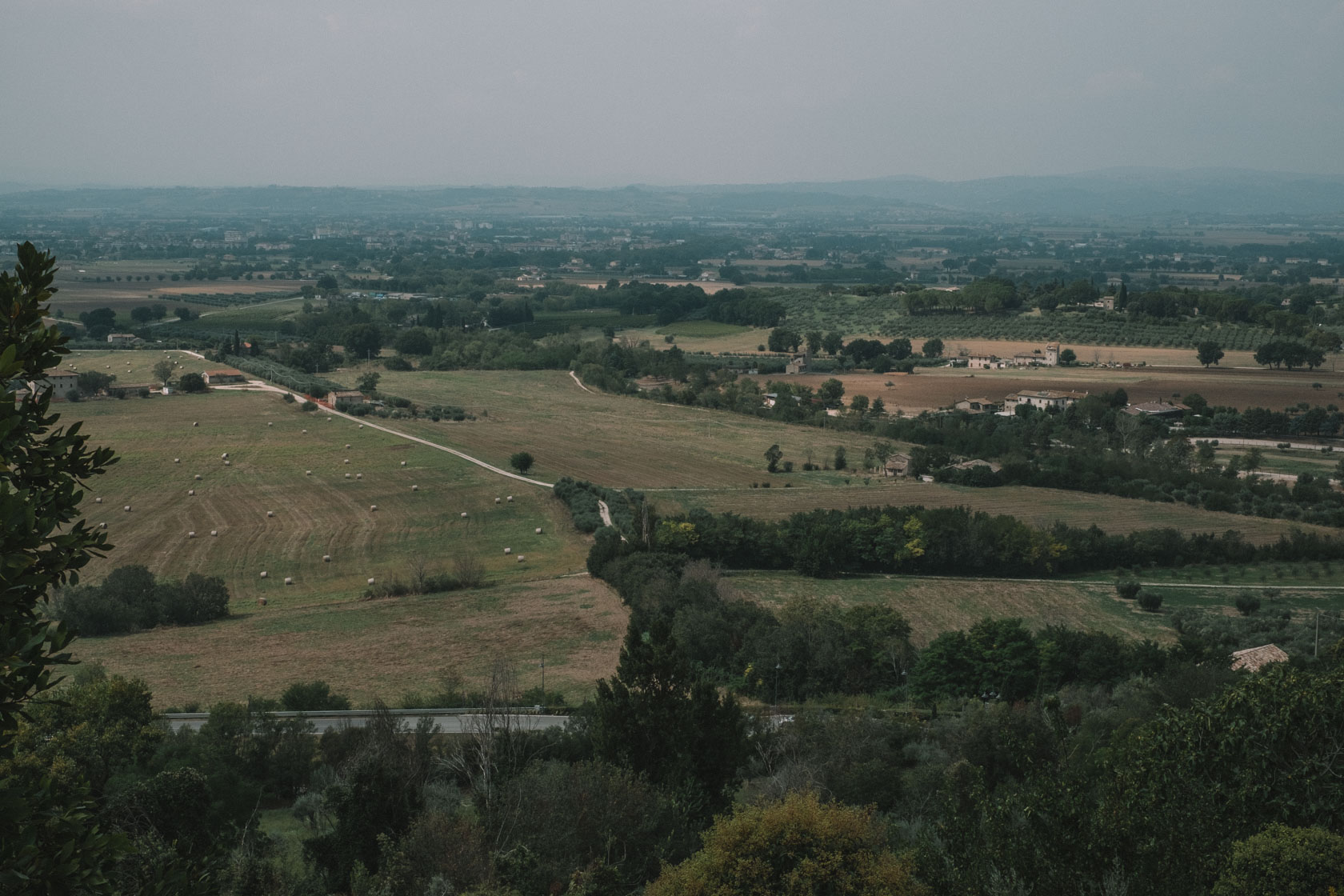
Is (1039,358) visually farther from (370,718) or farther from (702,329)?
(370,718)

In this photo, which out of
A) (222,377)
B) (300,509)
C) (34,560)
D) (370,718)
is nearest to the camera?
(34,560)

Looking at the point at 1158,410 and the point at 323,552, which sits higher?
the point at 1158,410

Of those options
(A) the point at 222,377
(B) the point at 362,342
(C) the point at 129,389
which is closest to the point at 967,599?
(C) the point at 129,389

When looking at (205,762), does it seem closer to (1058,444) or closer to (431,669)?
(431,669)

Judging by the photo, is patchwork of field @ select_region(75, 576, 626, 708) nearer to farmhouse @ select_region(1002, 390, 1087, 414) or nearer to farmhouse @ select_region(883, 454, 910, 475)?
farmhouse @ select_region(883, 454, 910, 475)

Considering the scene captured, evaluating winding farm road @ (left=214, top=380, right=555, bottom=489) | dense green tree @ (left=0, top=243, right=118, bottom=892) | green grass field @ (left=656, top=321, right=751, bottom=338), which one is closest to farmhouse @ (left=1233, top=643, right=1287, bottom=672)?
dense green tree @ (left=0, top=243, right=118, bottom=892)
